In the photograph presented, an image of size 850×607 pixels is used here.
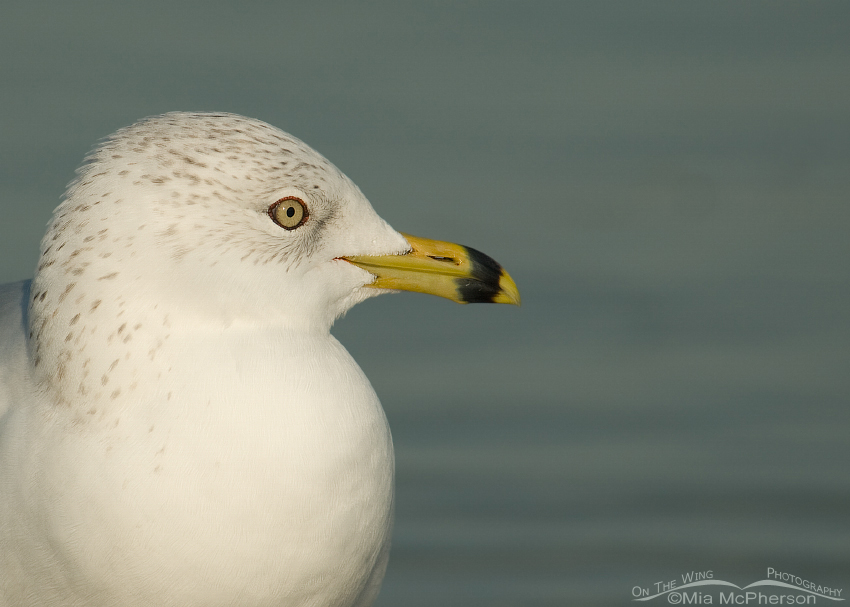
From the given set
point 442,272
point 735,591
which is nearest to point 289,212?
point 442,272

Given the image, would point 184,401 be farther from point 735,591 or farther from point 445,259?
point 735,591

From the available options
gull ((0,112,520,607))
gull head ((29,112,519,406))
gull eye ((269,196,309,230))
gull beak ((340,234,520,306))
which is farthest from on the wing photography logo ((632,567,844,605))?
gull eye ((269,196,309,230))

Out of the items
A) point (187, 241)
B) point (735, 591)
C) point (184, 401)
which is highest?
point (187, 241)

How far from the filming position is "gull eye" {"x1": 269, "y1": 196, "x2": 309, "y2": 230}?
4.06m

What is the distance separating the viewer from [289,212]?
409 centimetres

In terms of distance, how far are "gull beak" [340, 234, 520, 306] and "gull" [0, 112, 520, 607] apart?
1.01 feet

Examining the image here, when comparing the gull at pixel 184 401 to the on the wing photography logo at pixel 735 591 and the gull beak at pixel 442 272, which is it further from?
the on the wing photography logo at pixel 735 591

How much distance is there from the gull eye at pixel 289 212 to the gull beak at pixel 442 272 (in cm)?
27

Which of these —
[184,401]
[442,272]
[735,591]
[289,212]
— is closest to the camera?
[184,401]

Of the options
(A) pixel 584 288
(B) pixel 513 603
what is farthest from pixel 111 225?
(A) pixel 584 288

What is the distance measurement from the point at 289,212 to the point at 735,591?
127 inches

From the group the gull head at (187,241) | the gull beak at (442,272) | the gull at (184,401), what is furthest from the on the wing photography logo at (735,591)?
the gull head at (187,241)

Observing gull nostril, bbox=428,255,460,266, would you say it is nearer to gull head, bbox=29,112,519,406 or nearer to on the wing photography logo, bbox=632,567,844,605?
gull head, bbox=29,112,519,406

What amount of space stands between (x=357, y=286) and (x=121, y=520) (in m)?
1.06
